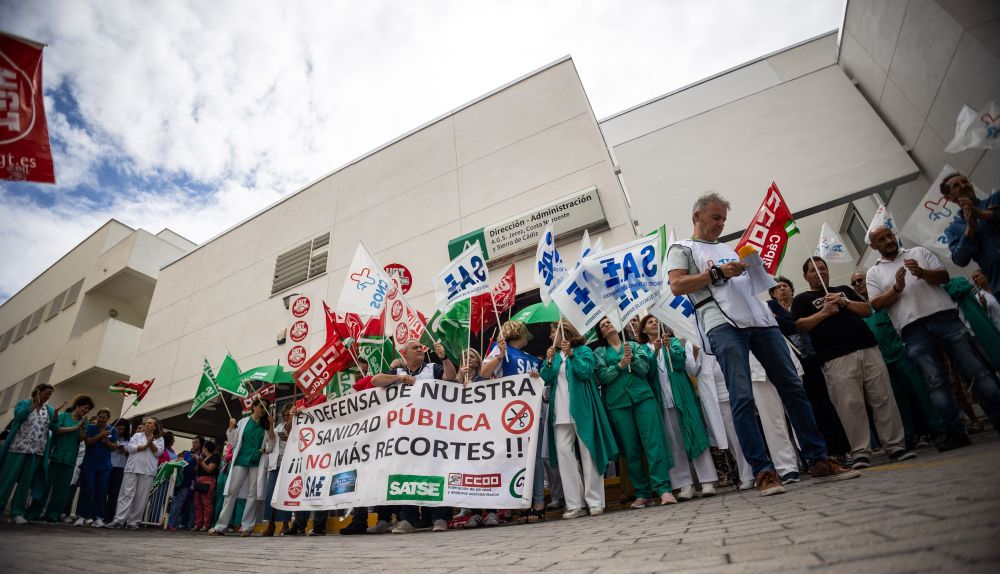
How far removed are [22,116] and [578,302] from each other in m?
7.17

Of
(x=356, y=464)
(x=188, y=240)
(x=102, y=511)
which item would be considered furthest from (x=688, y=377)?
(x=188, y=240)

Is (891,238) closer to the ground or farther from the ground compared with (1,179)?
closer to the ground

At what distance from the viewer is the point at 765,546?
1334mm

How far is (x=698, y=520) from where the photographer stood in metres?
2.33

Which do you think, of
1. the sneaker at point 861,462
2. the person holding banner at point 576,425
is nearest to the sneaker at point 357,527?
the person holding banner at point 576,425

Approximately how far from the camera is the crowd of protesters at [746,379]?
10.7ft

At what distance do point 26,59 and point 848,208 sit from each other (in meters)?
15.0

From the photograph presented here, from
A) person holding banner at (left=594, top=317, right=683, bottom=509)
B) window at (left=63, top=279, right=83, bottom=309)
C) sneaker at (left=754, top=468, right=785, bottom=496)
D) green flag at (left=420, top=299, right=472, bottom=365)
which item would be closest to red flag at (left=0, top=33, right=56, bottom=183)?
green flag at (left=420, top=299, right=472, bottom=365)

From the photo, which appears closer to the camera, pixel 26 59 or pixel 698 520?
pixel 698 520

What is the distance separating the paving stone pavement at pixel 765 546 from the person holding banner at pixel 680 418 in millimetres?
1302

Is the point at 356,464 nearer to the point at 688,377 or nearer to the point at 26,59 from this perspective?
the point at 688,377

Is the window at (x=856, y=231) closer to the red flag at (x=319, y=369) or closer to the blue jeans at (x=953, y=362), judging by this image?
the blue jeans at (x=953, y=362)

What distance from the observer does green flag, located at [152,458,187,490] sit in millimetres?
9141

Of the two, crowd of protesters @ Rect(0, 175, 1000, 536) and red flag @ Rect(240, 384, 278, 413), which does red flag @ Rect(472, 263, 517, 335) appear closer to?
crowd of protesters @ Rect(0, 175, 1000, 536)
